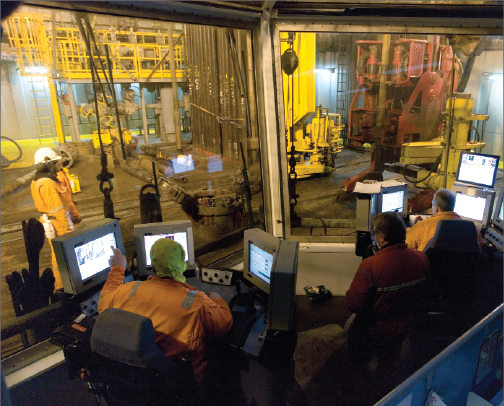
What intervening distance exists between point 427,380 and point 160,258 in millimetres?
1258

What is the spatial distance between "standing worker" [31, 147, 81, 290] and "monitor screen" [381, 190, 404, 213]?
3.18 m

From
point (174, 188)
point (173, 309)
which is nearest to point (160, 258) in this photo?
point (173, 309)

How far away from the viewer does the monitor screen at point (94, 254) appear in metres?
2.13

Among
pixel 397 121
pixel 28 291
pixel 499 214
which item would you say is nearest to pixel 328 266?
pixel 499 214

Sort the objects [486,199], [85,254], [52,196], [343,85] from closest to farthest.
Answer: [85,254] < [486,199] < [52,196] < [343,85]

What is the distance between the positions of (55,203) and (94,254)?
1.64 meters

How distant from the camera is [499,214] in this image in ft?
9.84

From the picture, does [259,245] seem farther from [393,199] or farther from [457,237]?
[393,199]

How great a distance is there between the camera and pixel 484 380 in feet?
3.92

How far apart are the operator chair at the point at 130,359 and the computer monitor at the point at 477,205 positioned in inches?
117

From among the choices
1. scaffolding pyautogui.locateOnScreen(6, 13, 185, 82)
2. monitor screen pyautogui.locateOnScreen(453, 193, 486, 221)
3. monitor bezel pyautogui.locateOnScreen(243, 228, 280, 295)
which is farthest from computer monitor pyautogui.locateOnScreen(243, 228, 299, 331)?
scaffolding pyautogui.locateOnScreen(6, 13, 185, 82)

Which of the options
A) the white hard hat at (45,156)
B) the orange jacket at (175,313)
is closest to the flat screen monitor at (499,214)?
the orange jacket at (175,313)

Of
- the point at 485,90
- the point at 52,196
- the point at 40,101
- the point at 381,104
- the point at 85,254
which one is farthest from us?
the point at 40,101

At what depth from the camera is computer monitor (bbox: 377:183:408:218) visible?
10.4ft
